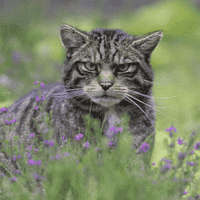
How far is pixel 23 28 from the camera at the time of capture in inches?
237

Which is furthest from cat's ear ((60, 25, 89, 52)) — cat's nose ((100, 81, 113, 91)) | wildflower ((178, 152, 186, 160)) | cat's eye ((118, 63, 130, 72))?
wildflower ((178, 152, 186, 160))

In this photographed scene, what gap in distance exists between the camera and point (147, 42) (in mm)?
2719

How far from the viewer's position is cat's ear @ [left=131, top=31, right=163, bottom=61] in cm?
268

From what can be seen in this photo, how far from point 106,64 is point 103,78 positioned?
17cm

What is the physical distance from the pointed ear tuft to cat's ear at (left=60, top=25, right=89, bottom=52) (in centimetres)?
43

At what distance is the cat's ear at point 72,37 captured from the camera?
269cm

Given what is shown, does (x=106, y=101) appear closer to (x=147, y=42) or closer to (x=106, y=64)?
(x=106, y=64)

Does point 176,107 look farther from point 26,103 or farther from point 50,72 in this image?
point 50,72

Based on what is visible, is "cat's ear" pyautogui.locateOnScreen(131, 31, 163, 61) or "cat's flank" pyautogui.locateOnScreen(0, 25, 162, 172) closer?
"cat's flank" pyautogui.locateOnScreen(0, 25, 162, 172)

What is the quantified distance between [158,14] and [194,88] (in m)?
1.83

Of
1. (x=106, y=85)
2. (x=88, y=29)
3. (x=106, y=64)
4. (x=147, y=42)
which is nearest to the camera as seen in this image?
(x=106, y=85)

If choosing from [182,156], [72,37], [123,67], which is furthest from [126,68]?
[182,156]

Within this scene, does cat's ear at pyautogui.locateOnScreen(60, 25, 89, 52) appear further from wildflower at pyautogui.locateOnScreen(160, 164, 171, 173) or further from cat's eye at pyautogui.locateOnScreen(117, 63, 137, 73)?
wildflower at pyautogui.locateOnScreen(160, 164, 171, 173)

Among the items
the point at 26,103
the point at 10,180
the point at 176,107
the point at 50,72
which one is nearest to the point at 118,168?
the point at 10,180
